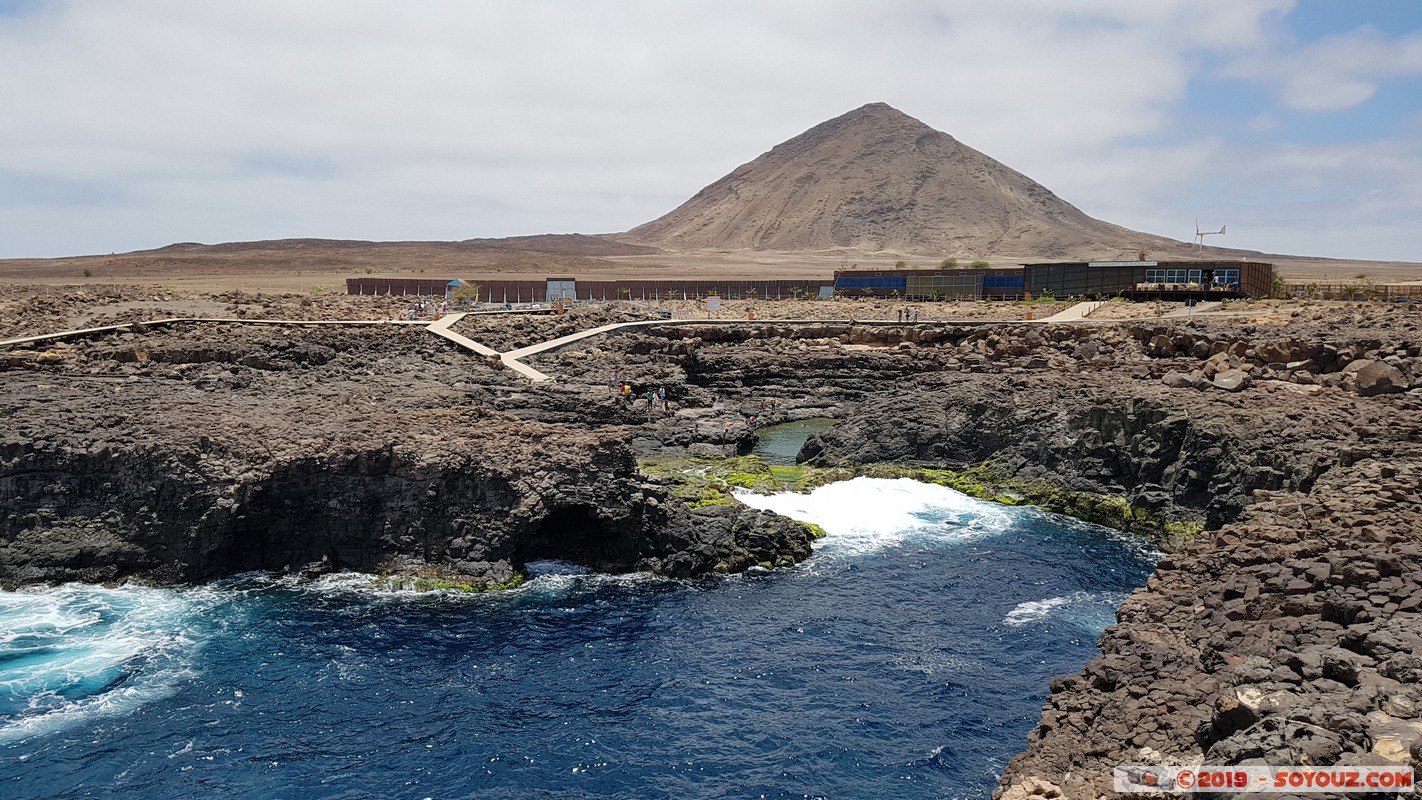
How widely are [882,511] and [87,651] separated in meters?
25.5

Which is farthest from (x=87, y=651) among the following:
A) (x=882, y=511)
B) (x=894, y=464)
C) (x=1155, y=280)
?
(x=1155, y=280)

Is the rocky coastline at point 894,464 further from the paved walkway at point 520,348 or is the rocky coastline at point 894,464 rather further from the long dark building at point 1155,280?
the long dark building at point 1155,280

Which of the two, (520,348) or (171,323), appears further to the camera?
(520,348)

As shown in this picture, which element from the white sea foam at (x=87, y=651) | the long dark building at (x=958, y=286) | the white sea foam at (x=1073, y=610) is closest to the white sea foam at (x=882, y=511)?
the white sea foam at (x=1073, y=610)

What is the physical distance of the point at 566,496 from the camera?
29.1m

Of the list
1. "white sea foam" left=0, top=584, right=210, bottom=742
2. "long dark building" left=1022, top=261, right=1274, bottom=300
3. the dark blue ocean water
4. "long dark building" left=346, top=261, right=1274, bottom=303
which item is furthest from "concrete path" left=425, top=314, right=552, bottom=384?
"long dark building" left=1022, top=261, right=1274, bottom=300

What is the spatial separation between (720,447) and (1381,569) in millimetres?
31540

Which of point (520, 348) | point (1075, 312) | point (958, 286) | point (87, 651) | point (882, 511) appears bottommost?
point (87, 651)

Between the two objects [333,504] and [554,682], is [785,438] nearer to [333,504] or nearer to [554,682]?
[333,504]

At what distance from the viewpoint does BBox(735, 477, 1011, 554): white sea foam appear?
3475 centimetres

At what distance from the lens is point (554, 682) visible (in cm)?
2312

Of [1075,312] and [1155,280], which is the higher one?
[1155,280]

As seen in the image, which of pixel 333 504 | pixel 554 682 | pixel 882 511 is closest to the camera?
pixel 554 682

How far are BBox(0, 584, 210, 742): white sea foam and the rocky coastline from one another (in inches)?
54.6
